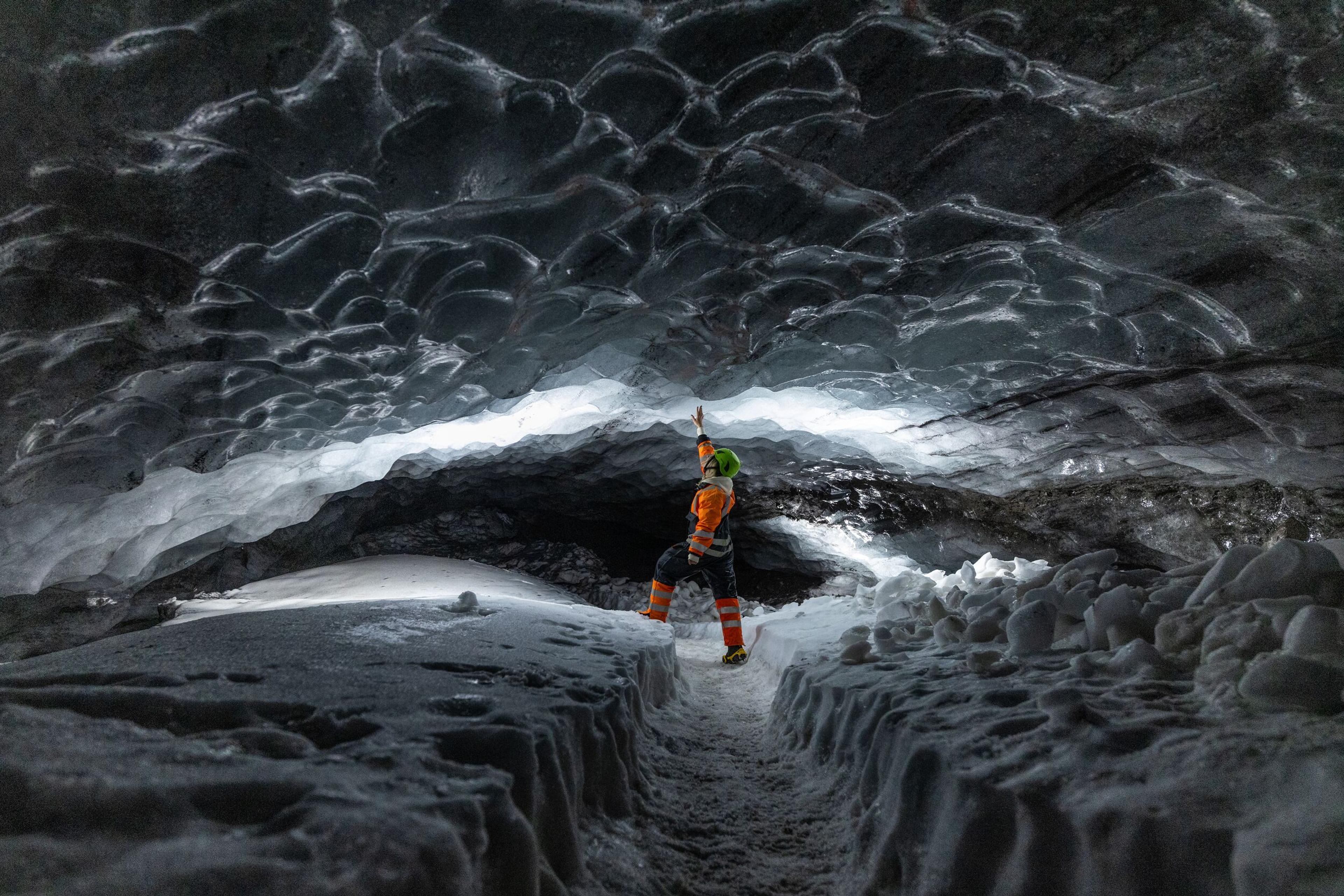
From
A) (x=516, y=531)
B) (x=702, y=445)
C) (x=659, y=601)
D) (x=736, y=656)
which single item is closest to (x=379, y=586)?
(x=659, y=601)

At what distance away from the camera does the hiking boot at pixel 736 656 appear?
535 centimetres

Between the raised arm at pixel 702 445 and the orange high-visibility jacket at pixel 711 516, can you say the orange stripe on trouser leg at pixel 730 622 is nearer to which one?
the orange high-visibility jacket at pixel 711 516

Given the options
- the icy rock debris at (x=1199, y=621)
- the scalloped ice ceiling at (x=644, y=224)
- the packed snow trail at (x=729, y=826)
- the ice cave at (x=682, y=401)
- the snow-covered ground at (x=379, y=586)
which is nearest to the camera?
the ice cave at (x=682, y=401)

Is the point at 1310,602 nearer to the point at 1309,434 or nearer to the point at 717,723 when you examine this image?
the point at 717,723

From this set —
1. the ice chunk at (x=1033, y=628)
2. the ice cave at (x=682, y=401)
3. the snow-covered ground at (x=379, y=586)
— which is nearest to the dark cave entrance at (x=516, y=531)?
the snow-covered ground at (x=379, y=586)

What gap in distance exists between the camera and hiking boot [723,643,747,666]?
17.6ft

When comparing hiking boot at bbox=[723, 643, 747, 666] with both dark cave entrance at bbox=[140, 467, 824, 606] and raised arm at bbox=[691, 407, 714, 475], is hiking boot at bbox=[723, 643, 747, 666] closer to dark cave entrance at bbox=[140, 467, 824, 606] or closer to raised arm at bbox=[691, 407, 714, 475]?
raised arm at bbox=[691, 407, 714, 475]

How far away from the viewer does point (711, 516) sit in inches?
216

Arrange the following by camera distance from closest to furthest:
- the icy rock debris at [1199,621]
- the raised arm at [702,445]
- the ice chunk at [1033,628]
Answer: the icy rock debris at [1199,621] < the ice chunk at [1033,628] < the raised arm at [702,445]

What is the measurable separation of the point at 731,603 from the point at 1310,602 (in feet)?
13.6

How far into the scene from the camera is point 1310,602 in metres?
1.46

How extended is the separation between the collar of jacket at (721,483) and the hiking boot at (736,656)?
129 centimetres

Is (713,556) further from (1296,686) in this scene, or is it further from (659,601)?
(1296,686)

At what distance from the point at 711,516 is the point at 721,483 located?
0.33m
